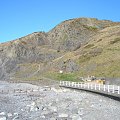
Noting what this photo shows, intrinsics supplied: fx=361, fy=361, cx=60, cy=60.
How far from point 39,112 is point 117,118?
832 cm

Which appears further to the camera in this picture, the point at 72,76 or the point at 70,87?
the point at 72,76

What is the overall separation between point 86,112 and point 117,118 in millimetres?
4453

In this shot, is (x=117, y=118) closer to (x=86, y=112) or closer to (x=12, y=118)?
(x=86, y=112)

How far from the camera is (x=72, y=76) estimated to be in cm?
11219

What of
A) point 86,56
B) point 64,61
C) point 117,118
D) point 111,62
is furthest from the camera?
point 64,61

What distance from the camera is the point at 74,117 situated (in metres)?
27.5

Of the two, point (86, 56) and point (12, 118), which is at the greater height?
point (86, 56)

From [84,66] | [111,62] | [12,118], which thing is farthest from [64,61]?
[12,118]

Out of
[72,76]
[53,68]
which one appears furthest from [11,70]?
[72,76]

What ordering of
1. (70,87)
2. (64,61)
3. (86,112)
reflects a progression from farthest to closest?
(64,61) < (70,87) < (86,112)

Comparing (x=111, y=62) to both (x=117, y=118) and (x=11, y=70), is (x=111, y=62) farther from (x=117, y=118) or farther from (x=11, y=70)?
(x=11, y=70)

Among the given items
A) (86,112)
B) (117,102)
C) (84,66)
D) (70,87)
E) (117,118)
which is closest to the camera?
(117,118)

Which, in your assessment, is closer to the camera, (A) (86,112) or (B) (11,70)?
(A) (86,112)

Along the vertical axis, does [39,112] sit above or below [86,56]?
below
